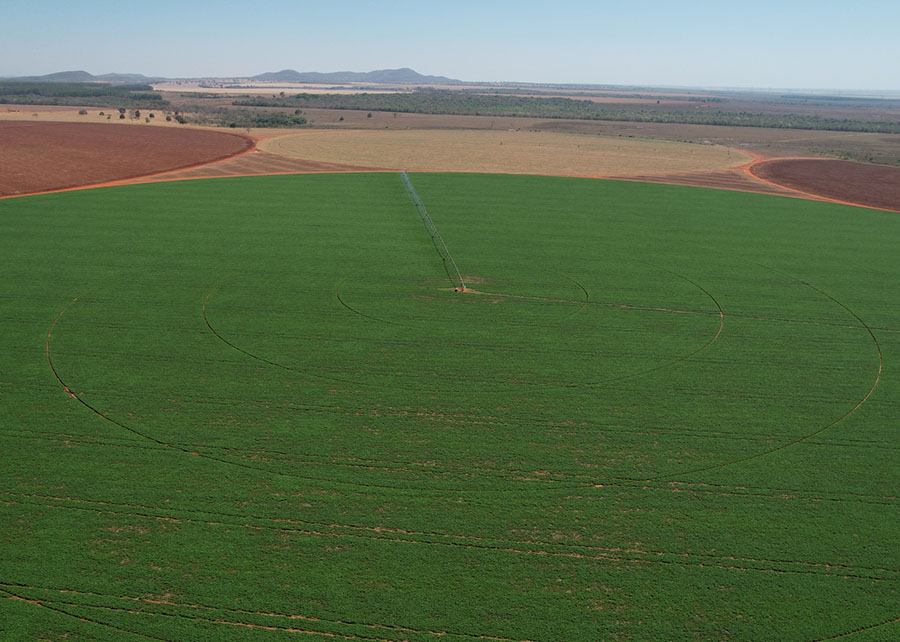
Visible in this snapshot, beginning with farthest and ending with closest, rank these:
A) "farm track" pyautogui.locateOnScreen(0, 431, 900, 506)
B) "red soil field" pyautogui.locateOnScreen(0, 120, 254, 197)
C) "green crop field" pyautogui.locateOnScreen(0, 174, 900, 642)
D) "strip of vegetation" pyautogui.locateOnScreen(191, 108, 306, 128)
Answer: "strip of vegetation" pyautogui.locateOnScreen(191, 108, 306, 128) < "red soil field" pyautogui.locateOnScreen(0, 120, 254, 197) < "farm track" pyautogui.locateOnScreen(0, 431, 900, 506) < "green crop field" pyautogui.locateOnScreen(0, 174, 900, 642)

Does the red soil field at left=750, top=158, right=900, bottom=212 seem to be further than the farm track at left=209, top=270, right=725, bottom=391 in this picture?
Yes

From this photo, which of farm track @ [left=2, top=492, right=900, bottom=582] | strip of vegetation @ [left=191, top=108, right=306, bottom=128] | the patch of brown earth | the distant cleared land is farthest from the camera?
strip of vegetation @ [left=191, top=108, right=306, bottom=128]

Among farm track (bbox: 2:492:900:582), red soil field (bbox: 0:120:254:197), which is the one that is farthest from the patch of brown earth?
farm track (bbox: 2:492:900:582)

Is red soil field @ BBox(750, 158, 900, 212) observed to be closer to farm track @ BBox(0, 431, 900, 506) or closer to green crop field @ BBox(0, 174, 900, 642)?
green crop field @ BBox(0, 174, 900, 642)

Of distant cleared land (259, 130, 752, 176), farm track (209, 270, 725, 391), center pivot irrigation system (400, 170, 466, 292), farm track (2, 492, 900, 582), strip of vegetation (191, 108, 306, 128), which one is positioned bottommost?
farm track (2, 492, 900, 582)

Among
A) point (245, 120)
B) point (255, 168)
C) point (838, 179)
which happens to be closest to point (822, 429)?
point (255, 168)

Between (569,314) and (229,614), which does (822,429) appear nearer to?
(569,314)
